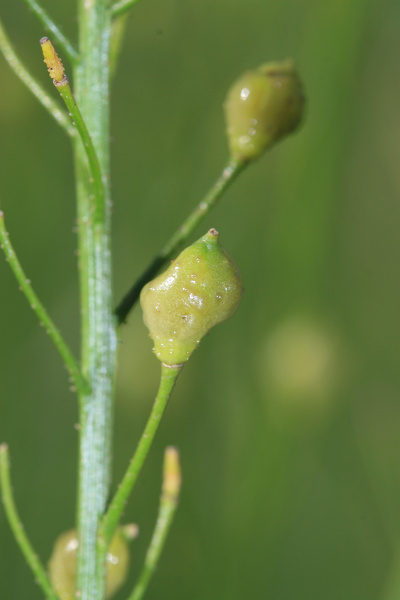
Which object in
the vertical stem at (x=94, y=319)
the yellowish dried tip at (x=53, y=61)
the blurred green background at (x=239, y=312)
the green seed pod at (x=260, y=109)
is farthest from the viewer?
the blurred green background at (x=239, y=312)

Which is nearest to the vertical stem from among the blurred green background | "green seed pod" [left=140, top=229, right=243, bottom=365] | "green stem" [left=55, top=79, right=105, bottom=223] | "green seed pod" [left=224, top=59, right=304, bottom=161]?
"green stem" [left=55, top=79, right=105, bottom=223]

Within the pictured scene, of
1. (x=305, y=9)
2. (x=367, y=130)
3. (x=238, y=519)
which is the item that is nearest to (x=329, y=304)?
(x=367, y=130)

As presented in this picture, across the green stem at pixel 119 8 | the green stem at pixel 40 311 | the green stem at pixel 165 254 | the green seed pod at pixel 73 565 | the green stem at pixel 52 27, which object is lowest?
the green seed pod at pixel 73 565

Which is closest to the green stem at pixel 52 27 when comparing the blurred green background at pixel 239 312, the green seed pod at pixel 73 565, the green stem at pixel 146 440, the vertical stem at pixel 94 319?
the vertical stem at pixel 94 319

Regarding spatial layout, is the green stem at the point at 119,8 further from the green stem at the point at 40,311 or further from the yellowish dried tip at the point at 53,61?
the green stem at the point at 40,311

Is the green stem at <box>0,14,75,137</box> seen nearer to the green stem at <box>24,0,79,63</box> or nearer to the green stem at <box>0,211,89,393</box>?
the green stem at <box>24,0,79,63</box>

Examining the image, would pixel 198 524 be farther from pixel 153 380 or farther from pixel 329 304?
pixel 329 304
